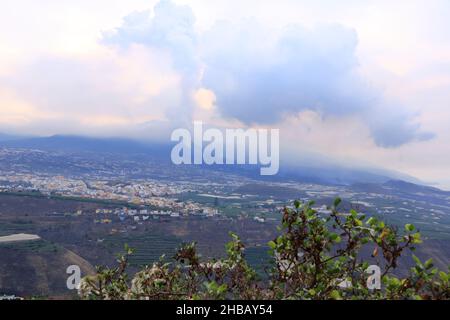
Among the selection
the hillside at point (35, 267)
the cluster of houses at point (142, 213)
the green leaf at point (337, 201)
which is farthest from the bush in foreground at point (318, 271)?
the cluster of houses at point (142, 213)

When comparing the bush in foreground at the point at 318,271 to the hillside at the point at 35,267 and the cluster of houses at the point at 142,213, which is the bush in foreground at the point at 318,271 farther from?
the cluster of houses at the point at 142,213

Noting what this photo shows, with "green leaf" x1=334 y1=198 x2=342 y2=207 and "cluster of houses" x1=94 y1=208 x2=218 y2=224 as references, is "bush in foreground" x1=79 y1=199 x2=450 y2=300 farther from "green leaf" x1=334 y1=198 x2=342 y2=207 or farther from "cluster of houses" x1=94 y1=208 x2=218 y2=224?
"cluster of houses" x1=94 y1=208 x2=218 y2=224

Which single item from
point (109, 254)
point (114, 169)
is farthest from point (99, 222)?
point (114, 169)

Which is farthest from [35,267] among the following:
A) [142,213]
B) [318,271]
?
[318,271]

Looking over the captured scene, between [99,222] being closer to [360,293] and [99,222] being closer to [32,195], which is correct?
[32,195]

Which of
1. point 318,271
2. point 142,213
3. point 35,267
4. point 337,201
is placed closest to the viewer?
point 337,201

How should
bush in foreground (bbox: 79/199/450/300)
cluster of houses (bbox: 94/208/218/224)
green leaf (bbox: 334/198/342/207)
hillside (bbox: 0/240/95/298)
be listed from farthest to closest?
cluster of houses (bbox: 94/208/218/224), hillside (bbox: 0/240/95/298), green leaf (bbox: 334/198/342/207), bush in foreground (bbox: 79/199/450/300)

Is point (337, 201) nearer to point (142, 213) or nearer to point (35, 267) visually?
point (35, 267)

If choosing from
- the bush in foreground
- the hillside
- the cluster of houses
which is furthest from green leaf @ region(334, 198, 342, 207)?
the cluster of houses

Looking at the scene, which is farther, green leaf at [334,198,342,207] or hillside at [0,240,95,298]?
hillside at [0,240,95,298]
